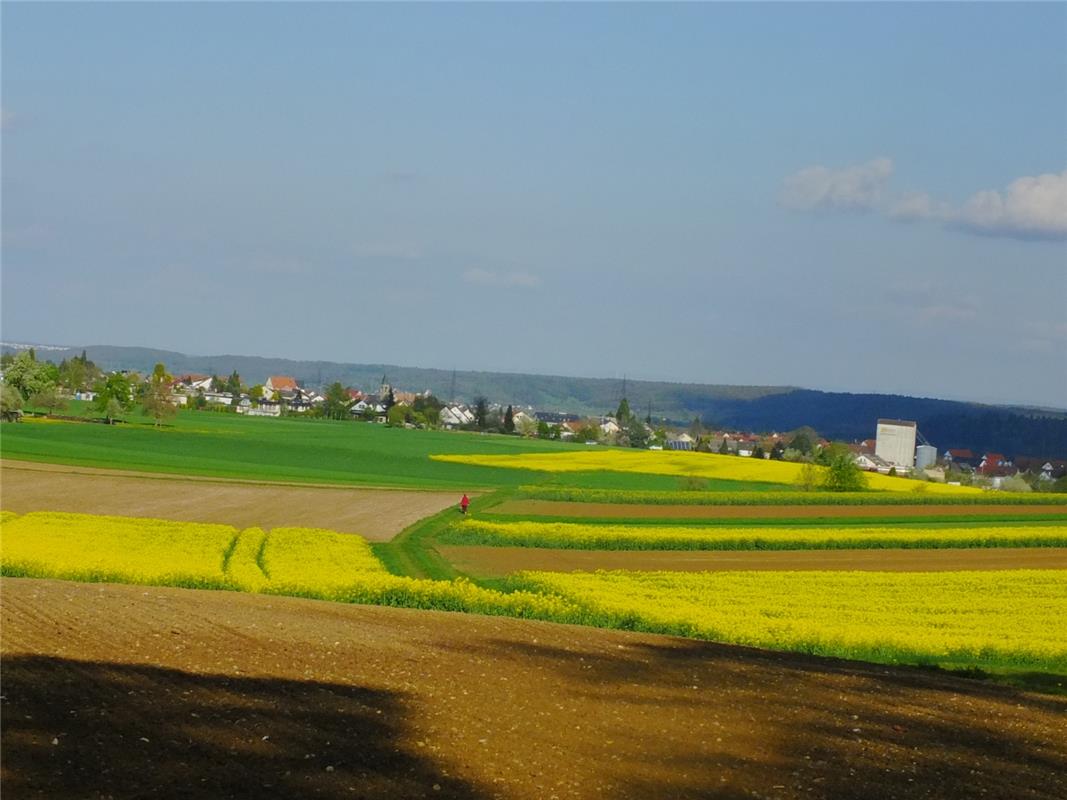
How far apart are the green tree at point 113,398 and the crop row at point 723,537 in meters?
72.0

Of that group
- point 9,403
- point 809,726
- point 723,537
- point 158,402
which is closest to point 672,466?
point 158,402

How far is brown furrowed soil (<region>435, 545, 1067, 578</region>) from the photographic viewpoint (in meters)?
38.5

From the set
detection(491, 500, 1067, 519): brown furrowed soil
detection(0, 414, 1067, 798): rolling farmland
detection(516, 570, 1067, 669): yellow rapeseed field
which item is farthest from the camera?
detection(491, 500, 1067, 519): brown furrowed soil

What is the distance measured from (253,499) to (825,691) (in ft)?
133

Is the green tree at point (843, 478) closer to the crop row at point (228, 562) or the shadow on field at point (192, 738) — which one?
the crop row at point (228, 562)

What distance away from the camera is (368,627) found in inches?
780

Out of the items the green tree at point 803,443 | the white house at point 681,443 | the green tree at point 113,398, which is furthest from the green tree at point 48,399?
the white house at point 681,443

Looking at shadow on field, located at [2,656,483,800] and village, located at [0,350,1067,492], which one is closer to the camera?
shadow on field, located at [2,656,483,800]

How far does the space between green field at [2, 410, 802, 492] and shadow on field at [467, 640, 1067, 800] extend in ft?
162

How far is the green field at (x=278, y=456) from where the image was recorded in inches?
2766

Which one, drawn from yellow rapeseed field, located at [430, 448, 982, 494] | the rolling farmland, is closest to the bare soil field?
the rolling farmland

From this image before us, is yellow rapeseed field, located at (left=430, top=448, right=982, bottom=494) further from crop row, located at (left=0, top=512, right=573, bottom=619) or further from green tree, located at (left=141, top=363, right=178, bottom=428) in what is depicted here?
crop row, located at (left=0, top=512, right=573, bottom=619)

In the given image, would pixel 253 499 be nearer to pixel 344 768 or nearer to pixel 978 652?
pixel 978 652

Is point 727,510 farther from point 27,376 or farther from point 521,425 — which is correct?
point 521,425
